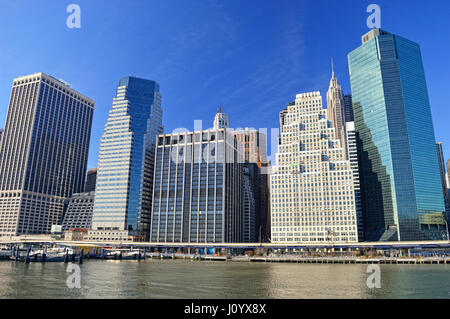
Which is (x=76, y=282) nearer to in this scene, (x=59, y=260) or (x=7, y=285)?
(x=7, y=285)

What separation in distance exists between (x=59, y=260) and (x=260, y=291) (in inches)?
4287

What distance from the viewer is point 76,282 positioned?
70.3 m
